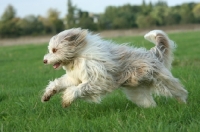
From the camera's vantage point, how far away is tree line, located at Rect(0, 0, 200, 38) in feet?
227

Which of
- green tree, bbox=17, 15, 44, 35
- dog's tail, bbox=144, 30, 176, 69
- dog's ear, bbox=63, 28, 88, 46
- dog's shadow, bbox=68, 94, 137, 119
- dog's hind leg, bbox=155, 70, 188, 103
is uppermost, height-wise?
dog's ear, bbox=63, 28, 88, 46

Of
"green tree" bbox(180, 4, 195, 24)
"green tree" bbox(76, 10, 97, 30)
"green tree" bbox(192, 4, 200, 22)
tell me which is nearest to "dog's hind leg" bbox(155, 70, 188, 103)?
"green tree" bbox(76, 10, 97, 30)

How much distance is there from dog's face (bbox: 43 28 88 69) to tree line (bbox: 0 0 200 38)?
61.2 metres

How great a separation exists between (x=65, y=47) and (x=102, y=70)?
0.67 metres

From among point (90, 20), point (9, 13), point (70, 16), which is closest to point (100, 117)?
point (90, 20)

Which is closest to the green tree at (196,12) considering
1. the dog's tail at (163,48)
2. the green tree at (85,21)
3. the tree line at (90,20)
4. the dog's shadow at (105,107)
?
the tree line at (90,20)

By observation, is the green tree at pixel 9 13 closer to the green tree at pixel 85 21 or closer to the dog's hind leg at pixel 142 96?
the green tree at pixel 85 21

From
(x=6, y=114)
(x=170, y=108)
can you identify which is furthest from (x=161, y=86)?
(x=6, y=114)

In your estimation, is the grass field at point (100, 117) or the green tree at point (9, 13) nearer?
the grass field at point (100, 117)

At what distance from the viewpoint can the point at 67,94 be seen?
479 centimetres

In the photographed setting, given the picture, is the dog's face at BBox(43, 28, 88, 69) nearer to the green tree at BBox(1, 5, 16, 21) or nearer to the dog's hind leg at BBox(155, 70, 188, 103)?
the dog's hind leg at BBox(155, 70, 188, 103)

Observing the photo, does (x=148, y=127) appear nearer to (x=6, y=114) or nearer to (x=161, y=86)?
(x=161, y=86)

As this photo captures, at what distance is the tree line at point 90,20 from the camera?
69.3m

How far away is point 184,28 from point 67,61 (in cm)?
5706
